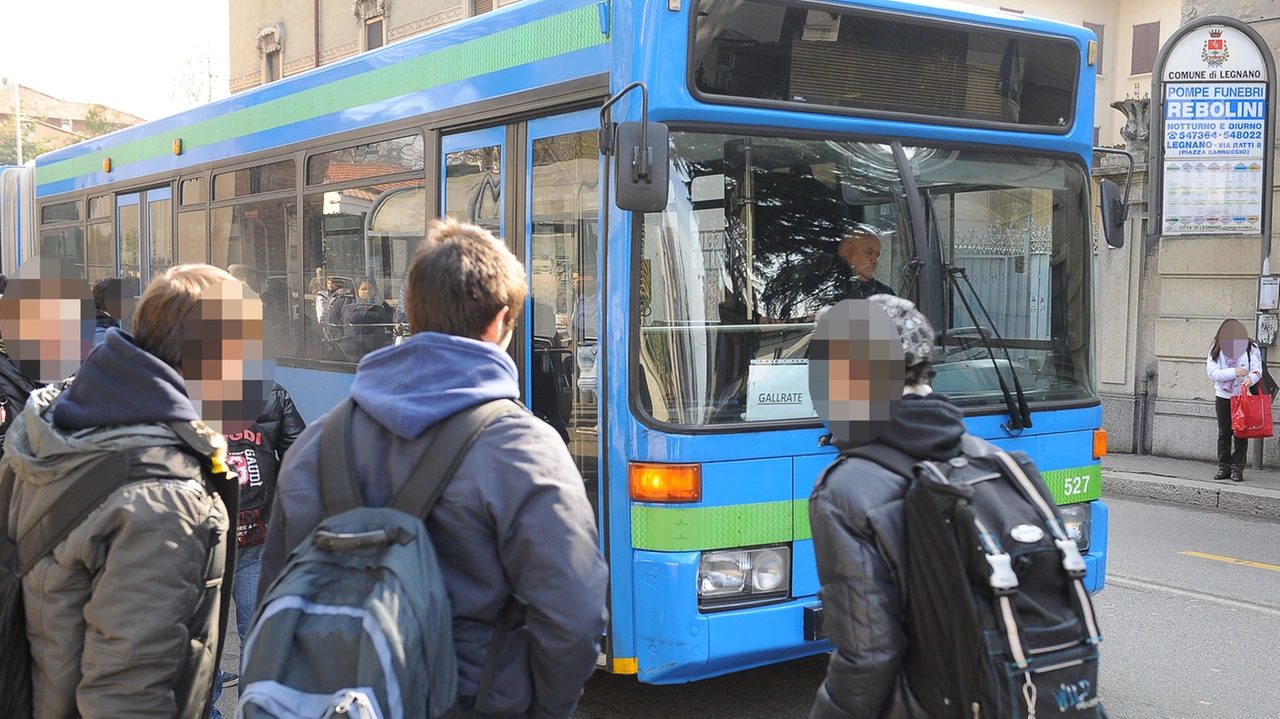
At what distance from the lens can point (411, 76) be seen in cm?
552

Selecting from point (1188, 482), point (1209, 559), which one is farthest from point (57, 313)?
point (1188, 482)

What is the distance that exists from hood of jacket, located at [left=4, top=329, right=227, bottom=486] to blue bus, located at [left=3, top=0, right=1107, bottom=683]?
5.95ft

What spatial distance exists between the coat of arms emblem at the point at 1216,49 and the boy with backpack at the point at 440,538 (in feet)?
38.8

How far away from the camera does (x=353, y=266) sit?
20.0 ft

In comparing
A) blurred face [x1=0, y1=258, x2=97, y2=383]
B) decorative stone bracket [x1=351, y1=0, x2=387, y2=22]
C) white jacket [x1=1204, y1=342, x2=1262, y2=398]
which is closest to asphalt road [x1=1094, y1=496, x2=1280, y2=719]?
white jacket [x1=1204, y1=342, x2=1262, y2=398]

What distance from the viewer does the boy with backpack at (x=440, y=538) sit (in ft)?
5.90

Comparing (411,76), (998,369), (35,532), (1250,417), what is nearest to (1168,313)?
(1250,417)

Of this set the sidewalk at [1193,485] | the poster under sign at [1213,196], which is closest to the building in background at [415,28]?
the poster under sign at [1213,196]

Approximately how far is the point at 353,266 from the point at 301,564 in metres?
Answer: 4.40

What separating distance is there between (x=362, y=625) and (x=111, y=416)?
37.9 inches

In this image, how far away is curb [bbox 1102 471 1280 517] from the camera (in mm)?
10258

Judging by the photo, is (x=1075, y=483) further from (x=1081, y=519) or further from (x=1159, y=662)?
(x=1159, y=662)

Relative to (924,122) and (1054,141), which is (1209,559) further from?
(924,122)

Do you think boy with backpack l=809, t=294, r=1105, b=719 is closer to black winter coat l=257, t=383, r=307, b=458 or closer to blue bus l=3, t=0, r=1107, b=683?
blue bus l=3, t=0, r=1107, b=683
